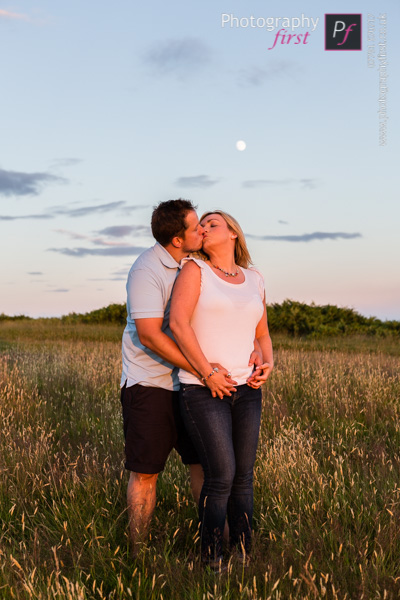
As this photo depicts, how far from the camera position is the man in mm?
3457

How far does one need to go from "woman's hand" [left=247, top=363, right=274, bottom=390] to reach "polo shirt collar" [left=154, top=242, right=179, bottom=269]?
0.85 m

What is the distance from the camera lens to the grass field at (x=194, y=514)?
3072 millimetres

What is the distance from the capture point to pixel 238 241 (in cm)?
381

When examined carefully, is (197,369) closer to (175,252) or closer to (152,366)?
(152,366)

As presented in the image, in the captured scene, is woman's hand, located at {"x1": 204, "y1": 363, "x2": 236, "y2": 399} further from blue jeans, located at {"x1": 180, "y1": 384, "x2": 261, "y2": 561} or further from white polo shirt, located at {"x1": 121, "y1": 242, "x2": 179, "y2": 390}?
white polo shirt, located at {"x1": 121, "y1": 242, "x2": 179, "y2": 390}

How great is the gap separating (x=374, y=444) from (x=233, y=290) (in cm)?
344

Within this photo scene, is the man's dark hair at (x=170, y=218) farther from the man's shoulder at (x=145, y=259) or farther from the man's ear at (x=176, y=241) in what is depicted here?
the man's shoulder at (x=145, y=259)

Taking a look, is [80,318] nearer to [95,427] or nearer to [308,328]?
[308,328]

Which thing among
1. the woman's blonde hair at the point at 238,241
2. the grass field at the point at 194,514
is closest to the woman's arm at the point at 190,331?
the woman's blonde hair at the point at 238,241

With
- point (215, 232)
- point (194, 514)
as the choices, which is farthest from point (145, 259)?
point (194, 514)

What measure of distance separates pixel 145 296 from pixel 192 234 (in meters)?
0.51

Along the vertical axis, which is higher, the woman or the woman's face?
the woman's face

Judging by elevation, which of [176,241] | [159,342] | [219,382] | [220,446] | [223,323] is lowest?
[220,446]

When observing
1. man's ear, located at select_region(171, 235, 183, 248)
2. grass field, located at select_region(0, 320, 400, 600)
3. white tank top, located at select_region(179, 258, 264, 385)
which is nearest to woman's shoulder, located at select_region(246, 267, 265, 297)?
white tank top, located at select_region(179, 258, 264, 385)
